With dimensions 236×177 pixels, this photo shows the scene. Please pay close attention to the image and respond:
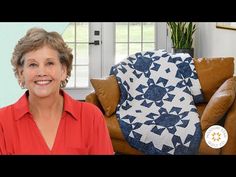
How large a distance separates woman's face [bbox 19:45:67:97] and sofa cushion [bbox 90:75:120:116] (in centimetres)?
144

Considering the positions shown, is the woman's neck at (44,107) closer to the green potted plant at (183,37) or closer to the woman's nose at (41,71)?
the woman's nose at (41,71)

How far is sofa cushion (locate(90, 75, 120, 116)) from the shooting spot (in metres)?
2.51

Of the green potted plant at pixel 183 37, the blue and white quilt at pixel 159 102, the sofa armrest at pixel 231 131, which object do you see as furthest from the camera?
the green potted plant at pixel 183 37

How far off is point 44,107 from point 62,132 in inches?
3.6

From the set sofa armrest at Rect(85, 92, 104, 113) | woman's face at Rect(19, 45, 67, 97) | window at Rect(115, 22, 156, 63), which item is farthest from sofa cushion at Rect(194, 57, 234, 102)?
woman's face at Rect(19, 45, 67, 97)

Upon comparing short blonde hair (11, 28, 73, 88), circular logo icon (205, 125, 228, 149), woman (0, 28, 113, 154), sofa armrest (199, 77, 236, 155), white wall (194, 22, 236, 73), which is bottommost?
circular logo icon (205, 125, 228, 149)

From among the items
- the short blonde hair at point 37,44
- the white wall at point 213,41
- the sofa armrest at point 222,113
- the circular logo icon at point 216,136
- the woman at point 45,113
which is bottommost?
the circular logo icon at point 216,136

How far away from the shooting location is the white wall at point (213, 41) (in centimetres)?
305

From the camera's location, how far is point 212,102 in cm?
233

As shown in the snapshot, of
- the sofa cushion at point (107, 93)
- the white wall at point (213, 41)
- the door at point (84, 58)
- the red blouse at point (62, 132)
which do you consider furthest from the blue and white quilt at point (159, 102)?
the door at point (84, 58)

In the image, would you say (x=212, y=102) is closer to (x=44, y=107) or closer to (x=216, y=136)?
(x=216, y=136)

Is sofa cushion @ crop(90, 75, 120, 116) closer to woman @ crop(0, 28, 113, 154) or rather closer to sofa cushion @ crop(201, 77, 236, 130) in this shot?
sofa cushion @ crop(201, 77, 236, 130)
